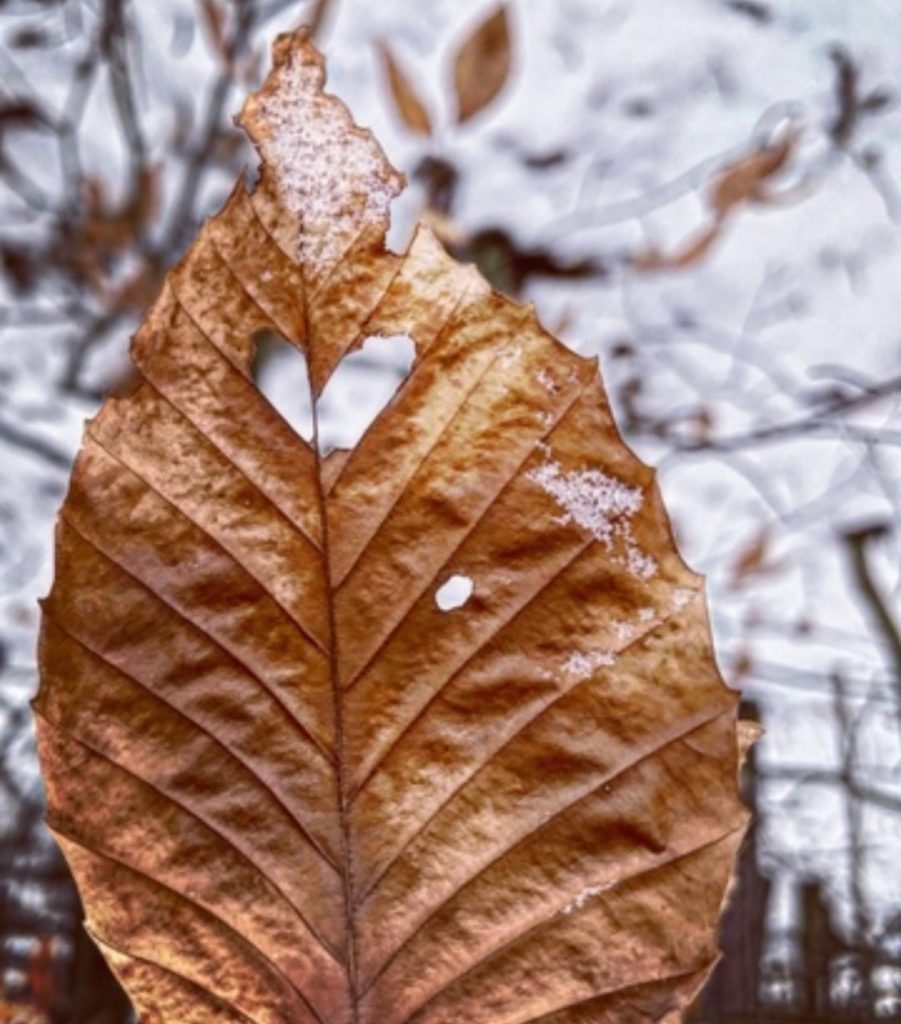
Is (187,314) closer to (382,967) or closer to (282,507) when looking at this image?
(282,507)

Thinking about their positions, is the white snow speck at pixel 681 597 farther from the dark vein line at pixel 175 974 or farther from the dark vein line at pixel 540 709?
the dark vein line at pixel 175 974

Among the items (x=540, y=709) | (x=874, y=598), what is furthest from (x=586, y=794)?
(x=874, y=598)

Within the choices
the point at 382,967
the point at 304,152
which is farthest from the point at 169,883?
the point at 304,152

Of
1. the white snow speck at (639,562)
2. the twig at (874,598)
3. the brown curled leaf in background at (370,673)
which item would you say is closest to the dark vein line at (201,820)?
the brown curled leaf in background at (370,673)

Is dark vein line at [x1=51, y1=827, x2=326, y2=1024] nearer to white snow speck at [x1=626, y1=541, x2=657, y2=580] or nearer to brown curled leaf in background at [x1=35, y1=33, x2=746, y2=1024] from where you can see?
brown curled leaf in background at [x1=35, y1=33, x2=746, y2=1024]

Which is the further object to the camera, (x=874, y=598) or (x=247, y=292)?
(x=874, y=598)

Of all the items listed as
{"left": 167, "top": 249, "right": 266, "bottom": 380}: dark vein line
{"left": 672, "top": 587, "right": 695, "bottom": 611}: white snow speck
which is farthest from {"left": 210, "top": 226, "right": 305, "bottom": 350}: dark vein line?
{"left": 672, "top": 587, "right": 695, "bottom": 611}: white snow speck

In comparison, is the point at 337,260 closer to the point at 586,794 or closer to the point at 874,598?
the point at 586,794
